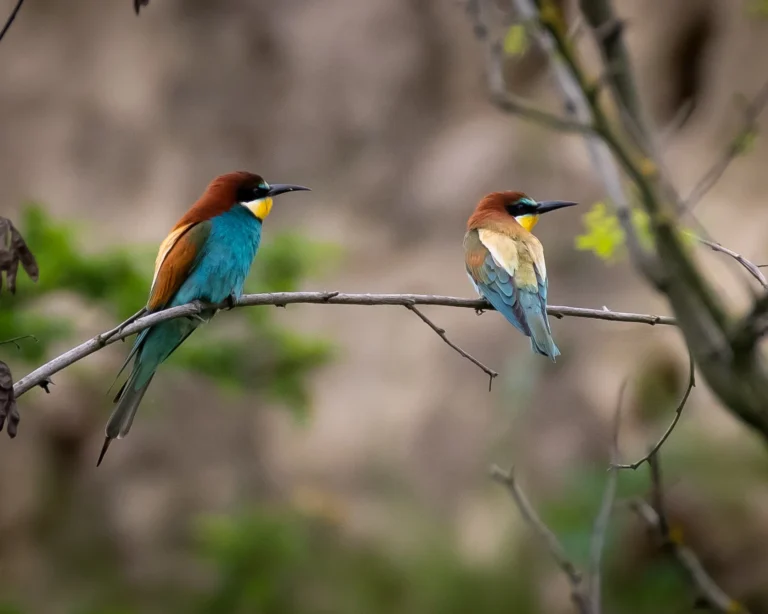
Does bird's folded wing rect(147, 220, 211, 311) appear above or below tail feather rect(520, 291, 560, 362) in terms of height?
above

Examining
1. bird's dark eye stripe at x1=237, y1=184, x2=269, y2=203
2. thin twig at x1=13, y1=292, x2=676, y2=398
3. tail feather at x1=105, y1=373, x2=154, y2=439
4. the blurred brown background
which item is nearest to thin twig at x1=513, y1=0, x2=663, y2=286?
thin twig at x1=13, y1=292, x2=676, y2=398

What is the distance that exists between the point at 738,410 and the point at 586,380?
5.16 metres

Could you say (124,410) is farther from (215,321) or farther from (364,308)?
(364,308)

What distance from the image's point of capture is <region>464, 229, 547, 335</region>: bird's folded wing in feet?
7.16

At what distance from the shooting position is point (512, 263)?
7.33ft

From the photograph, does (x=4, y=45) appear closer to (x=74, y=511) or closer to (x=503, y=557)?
(x=74, y=511)

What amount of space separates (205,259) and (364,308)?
4.70 metres

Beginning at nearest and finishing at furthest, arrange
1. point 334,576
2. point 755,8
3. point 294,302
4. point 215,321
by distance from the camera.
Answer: point 294,302, point 215,321, point 334,576, point 755,8

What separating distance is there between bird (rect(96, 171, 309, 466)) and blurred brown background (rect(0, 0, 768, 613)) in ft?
7.00

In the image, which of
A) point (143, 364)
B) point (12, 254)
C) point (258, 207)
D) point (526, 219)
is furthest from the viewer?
point (526, 219)

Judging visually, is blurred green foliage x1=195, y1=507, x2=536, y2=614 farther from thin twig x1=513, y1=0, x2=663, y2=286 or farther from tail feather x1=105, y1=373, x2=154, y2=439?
thin twig x1=513, y1=0, x2=663, y2=286

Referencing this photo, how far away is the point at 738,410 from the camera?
3.15 feet

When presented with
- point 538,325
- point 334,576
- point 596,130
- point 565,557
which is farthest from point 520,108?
point 334,576

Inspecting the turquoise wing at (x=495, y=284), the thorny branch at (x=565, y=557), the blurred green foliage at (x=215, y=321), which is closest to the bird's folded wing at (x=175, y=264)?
the turquoise wing at (x=495, y=284)
